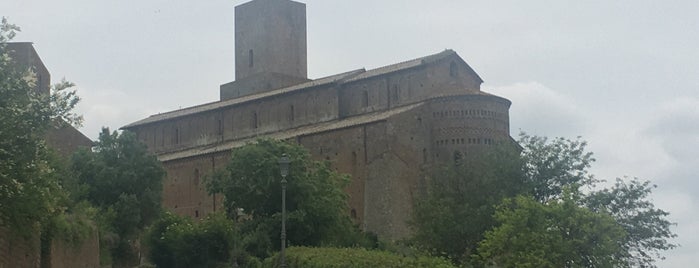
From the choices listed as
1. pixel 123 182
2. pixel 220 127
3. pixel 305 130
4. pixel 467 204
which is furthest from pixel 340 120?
pixel 467 204

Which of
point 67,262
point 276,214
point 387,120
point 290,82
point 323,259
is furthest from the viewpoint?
point 290,82

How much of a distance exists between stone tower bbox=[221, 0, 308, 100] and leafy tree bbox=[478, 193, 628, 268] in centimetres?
3698

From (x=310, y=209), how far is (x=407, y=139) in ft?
46.0

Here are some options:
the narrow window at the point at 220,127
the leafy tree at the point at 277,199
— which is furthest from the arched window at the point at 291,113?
the leafy tree at the point at 277,199

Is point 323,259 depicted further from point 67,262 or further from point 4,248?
point 4,248

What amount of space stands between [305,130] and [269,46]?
12500 millimetres

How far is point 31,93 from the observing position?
2303cm

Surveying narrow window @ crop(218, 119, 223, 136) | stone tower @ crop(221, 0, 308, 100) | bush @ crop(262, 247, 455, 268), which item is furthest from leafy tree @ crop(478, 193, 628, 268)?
stone tower @ crop(221, 0, 308, 100)

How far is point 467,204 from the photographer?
45.9 m

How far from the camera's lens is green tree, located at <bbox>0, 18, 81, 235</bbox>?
21.7 meters

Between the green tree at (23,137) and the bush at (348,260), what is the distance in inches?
446

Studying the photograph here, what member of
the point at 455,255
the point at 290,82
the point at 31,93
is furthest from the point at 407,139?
the point at 31,93

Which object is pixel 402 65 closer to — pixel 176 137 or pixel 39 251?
pixel 176 137

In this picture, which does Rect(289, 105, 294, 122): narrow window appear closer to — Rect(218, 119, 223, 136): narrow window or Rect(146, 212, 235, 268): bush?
Rect(218, 119, 223, 136): narrow window
